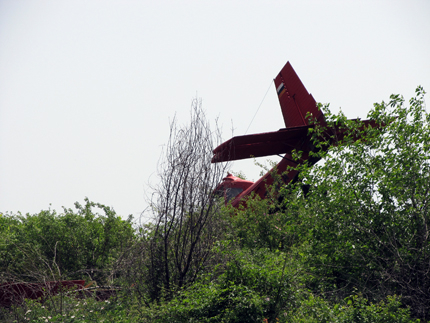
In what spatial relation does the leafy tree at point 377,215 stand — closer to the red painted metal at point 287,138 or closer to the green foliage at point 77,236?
the red painted metal at point 287,138

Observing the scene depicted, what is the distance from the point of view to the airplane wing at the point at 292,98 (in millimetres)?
14802

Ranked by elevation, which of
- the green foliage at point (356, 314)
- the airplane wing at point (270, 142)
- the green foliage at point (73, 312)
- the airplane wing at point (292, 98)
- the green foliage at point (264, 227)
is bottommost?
the green foliage at point (73, 312)

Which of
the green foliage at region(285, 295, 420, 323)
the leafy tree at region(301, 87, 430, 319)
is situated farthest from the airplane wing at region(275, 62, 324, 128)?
the green foliage at region(285, 295, 420, 323)

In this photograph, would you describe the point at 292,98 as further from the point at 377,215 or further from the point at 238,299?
the point at 238,299

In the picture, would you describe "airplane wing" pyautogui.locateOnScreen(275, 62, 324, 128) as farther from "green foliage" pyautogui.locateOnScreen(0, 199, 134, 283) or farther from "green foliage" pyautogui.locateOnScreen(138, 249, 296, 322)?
"green foliage" pyautogui.locateOnScreen(138, 249, 296, 322)

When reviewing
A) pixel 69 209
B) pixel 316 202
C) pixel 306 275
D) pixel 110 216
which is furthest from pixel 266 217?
pixel 69 209

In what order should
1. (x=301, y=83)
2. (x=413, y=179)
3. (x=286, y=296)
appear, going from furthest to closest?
(x=301, y=83) → (x=413, y=179) → (x=286, y=296)

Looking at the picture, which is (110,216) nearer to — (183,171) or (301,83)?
(183,171)

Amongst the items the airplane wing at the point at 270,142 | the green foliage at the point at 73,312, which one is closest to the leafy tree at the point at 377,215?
the green foliage at the point at 73,312

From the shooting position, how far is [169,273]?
22.5ft

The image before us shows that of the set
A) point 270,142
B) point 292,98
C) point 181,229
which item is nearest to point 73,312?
point 181,229

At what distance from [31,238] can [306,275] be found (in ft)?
32.9

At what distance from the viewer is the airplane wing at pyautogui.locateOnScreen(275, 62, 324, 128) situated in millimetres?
14802

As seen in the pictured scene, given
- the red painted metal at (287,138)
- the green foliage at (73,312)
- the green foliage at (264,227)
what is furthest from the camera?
the red painted metal at (287,138)
